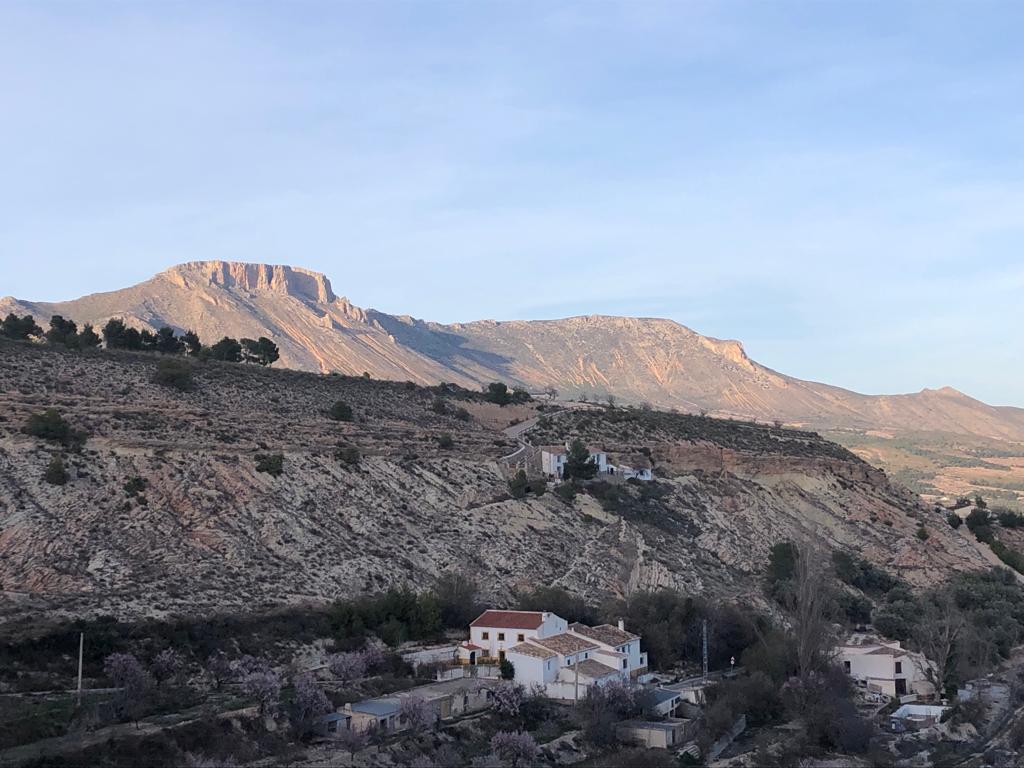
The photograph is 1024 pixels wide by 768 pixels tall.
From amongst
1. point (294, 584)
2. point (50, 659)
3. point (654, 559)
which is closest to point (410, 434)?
point (654, 559)

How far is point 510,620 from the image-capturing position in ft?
132

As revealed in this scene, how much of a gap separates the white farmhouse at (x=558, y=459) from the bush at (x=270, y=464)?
667 inches

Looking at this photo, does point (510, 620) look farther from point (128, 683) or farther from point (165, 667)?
point (128, 683)

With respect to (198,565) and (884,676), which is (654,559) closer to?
(884,676)

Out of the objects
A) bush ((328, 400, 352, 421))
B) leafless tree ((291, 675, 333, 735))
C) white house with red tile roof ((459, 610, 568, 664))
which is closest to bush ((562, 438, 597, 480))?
bush ((328, 400, 352, 421))

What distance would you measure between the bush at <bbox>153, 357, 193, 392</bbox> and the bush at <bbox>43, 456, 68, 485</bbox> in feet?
46.5

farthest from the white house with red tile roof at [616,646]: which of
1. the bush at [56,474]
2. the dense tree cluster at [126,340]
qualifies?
the dense tree cluster at [126,340]

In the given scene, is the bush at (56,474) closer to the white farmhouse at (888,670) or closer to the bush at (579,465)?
the bush at (579,465)

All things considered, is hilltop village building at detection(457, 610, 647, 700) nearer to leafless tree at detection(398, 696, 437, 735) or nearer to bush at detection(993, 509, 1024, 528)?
leafless tree at detection(398, 696, 437, 735)

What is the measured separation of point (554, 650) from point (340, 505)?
1433 cm

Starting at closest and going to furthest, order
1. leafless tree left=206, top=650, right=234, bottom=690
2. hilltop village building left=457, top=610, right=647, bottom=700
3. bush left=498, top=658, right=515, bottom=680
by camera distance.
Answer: leafless tree left=206, top=650, right=234, bottom=690 < hilltop village building left=457, top=610, right=647, bottom=700 < bush left=498, top=658, right=515, bottom=680

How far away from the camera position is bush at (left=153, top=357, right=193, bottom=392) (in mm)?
56031

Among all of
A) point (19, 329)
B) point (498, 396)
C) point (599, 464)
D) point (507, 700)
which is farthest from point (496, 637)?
point (19, 329)

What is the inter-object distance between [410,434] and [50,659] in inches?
1158
